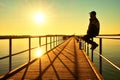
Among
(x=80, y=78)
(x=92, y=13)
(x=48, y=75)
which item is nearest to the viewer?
(x=80, y=78)

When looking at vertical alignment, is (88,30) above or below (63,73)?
above

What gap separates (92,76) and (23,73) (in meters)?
2.09

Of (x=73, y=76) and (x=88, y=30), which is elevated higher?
(x=88, y=30)

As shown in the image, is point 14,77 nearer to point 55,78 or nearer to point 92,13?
point 55,78

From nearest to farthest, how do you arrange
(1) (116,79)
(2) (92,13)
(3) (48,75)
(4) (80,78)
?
(4) (80,78) → (3) (48,75) → (2) (92,13) → (1) (116,79)

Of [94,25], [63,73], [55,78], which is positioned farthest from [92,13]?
[55,78]

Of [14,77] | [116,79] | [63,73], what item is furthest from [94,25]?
[116,79]

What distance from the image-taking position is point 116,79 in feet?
193

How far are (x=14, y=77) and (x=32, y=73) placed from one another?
0.85 metres

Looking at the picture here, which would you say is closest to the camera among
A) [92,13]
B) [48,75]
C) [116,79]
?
[48,75]

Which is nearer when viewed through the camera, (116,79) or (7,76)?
(7,76)

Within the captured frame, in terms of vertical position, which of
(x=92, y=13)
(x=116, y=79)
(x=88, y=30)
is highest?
(x=92, y=13)

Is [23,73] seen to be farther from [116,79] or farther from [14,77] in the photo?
[116,79]

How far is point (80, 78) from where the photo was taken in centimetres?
617
